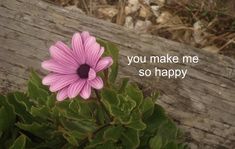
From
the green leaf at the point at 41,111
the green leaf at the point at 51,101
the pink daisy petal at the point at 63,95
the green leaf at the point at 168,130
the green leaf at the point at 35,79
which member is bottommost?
the green leaf at the point at 168,130

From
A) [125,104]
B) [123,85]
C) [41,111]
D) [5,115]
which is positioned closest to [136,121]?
[125,104]

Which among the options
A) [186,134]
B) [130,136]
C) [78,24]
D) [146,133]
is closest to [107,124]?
[130,136]

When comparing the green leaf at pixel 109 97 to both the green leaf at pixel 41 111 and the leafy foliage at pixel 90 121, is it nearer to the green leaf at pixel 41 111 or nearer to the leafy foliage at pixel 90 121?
the leafy foliage at pixel 90 121

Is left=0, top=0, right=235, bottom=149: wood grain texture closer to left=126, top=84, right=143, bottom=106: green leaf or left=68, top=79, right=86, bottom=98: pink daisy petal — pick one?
left=126, top=84, right=143, bottom=106: green leaf

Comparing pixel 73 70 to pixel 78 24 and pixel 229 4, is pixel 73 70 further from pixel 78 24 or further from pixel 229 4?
pixel 229 4

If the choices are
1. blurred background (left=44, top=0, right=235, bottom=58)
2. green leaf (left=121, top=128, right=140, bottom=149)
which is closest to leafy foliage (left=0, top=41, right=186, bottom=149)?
green leaf (left=121, top=128, right=140, bottom=149)

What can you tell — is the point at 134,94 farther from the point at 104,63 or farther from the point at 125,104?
the point at 104,63

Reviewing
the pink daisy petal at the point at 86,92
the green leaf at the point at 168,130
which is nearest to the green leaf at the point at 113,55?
the green leaf at the point at 168,130
